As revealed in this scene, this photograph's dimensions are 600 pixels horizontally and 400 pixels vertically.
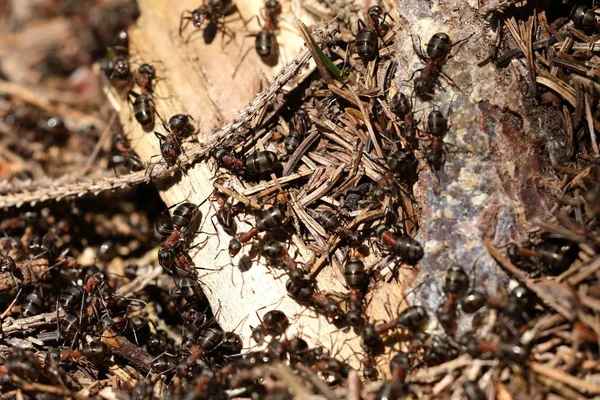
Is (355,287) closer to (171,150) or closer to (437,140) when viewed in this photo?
(437,140)

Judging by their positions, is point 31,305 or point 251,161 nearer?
point 251,161

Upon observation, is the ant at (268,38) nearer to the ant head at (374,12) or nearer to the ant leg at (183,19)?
the ant leg at (183,19)

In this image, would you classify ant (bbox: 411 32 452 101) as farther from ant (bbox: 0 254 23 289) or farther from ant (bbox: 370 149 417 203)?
ant (bbox: 0 254 23 289)

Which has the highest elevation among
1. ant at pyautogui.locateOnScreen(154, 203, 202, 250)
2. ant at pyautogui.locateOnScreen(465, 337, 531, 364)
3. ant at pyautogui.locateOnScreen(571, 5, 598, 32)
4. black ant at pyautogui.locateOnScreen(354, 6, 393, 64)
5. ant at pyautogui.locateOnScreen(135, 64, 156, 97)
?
ant at pyautogui.locateOnScreen(135, 64, 156, 97)

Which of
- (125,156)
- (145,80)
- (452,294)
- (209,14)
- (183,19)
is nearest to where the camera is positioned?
(452,294)

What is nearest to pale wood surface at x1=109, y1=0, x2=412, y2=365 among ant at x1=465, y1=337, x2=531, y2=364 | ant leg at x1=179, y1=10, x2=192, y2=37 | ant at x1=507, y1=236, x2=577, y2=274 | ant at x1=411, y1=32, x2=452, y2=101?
ant leg at x1=179, y1=10, x2=192, y2=37

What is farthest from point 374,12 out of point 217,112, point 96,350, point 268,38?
point 96,350
